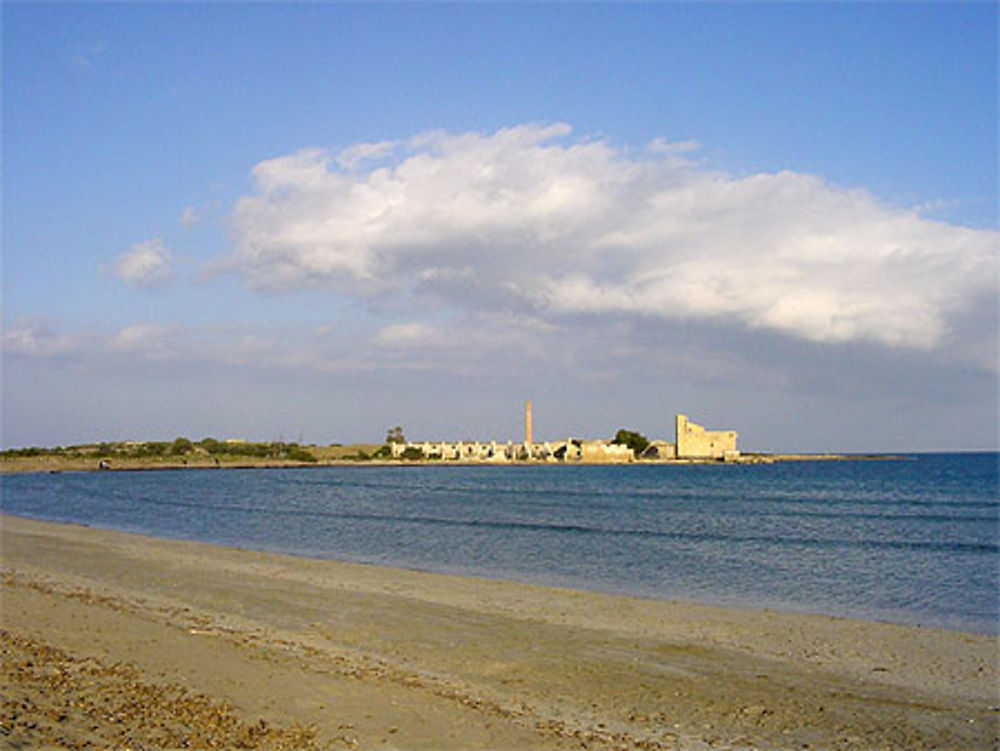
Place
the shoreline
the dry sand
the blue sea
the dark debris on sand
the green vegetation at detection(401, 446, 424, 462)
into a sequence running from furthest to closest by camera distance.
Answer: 1. the green vegetation at detection(401, 446, 424, 462)
2. the shoreline
3. the blue sea
4. the dry sand
5. the dark debris on sand

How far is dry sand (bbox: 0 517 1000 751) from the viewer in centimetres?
937

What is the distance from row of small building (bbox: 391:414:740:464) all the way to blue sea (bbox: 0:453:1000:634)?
110 meters

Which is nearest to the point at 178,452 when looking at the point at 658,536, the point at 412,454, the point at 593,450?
the point at 412,454

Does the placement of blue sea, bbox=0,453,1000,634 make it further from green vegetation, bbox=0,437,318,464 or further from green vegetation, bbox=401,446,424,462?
green vegetation, bbox=401,446,424,462

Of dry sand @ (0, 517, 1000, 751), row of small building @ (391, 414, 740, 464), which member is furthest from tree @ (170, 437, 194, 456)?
dry sand @ (0, 517, 1000, 751)

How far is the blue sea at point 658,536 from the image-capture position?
2281cm

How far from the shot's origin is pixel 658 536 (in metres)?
37.3

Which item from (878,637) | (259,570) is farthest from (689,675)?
(259,570)

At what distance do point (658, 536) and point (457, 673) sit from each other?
25814mm

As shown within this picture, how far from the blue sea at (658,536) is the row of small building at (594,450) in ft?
361

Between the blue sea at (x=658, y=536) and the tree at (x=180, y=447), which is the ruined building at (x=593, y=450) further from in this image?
the blue sea at (x=658, y=536)

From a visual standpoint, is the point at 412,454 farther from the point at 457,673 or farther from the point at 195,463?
the point at 457,673

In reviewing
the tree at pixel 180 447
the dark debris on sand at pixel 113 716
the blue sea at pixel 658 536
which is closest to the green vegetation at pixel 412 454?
the tree at pixel 180 447

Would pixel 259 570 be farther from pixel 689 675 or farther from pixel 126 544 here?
pixel 689 675
